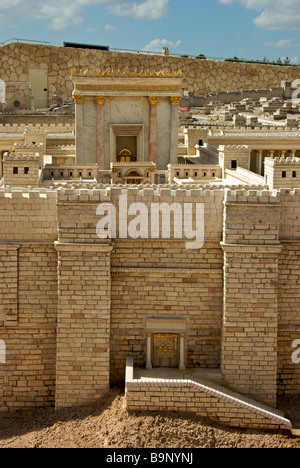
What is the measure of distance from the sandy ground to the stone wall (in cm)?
4524

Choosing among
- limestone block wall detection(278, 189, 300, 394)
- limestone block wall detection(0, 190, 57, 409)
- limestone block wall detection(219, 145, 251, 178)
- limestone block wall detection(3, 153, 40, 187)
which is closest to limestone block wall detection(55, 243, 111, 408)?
limestone block wall detection(0, 190, 57, 409)

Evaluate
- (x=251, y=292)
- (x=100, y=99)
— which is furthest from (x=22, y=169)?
(x=251, y=292)

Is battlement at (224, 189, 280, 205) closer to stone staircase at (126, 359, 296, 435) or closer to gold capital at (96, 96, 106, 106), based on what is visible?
stone staircase at (126, 359, 296, 435)

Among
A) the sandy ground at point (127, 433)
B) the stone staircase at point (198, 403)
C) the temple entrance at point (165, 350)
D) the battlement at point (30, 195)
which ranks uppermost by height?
the battlement at point (30, 195)

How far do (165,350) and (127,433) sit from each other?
1.97 metres

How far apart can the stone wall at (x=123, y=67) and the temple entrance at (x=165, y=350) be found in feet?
146

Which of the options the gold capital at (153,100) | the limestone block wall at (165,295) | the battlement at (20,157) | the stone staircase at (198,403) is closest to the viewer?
the stone staircase at (198,403)

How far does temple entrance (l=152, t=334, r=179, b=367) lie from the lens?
39.9 feet

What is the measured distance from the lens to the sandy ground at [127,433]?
10.7 m

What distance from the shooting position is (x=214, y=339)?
40.1 feet

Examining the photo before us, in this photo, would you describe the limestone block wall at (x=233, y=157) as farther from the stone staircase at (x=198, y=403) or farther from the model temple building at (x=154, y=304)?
the stone staircase at (x=198, y=403)

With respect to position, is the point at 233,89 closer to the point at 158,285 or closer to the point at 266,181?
the point at 266,181

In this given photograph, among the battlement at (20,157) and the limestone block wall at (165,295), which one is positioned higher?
the battlement at (20,157)

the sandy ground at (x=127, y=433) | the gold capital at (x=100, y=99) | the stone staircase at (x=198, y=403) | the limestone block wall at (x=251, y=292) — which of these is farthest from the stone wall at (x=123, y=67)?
the stone staircase at (x=198, y=403)
